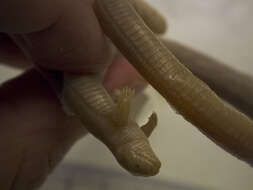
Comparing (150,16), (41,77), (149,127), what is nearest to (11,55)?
(41,77)

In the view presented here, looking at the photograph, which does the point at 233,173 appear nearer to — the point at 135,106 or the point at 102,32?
the point at 135,106

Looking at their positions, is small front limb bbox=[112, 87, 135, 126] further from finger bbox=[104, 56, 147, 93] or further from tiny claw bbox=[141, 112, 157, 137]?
finger bbox=[104, 56, 147, 93]

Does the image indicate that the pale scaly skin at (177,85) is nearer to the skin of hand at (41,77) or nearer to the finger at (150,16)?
the skin of hand at (41,77)

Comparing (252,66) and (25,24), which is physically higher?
(25,24)

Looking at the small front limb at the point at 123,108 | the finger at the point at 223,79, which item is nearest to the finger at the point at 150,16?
the finger at the point at 223,79

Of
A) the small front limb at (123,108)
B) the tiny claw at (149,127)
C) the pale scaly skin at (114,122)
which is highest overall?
the small front limb at (123,108)

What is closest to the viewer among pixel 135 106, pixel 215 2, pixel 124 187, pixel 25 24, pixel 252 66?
pixel 25 24

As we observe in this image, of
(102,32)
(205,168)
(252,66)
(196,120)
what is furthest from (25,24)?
(252,66)
